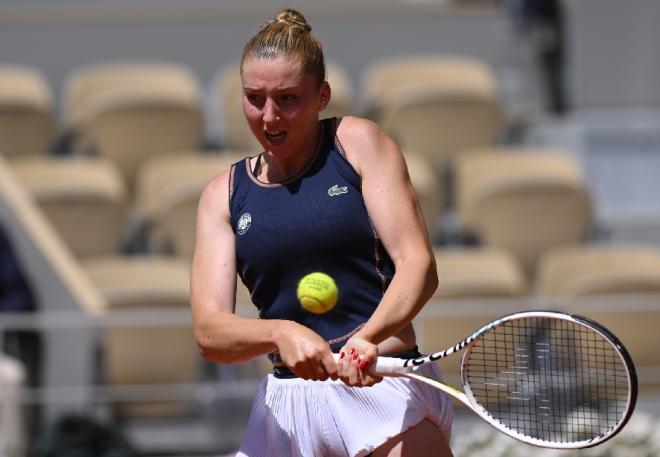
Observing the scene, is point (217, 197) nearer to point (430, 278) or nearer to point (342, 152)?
point (342, 152)

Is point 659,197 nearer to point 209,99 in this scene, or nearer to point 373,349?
point 209,99

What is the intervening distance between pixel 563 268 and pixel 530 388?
3526 millimetres

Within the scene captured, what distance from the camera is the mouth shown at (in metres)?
3.01

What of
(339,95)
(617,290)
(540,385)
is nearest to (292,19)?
(540,385)

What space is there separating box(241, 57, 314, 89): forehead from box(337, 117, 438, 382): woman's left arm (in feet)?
0.71

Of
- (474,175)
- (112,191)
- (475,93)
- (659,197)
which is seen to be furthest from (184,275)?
(659,197)

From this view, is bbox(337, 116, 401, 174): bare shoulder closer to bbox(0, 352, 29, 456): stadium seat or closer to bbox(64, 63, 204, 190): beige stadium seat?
bbox(0, 352, 29, 456): stadium seat

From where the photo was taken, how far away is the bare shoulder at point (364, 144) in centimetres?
307

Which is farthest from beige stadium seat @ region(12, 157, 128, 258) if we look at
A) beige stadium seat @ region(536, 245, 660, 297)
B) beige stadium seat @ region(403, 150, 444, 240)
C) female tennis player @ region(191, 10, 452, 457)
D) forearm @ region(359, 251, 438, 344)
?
forearm @ region(359, 251, 438, 344)

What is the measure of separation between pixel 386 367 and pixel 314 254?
31cm

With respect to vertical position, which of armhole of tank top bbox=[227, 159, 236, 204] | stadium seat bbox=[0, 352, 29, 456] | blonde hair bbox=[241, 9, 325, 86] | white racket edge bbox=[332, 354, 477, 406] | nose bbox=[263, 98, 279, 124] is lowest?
stadium seat bbox=[0, 352, 29, 456]

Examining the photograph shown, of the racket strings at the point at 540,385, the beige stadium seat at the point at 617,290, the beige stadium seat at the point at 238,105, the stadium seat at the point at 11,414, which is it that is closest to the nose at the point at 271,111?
the racket strings at the point at 540,385

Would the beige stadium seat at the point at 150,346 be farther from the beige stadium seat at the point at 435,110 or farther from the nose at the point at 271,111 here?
the nose at the point at 271,111

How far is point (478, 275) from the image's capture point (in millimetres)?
6805
